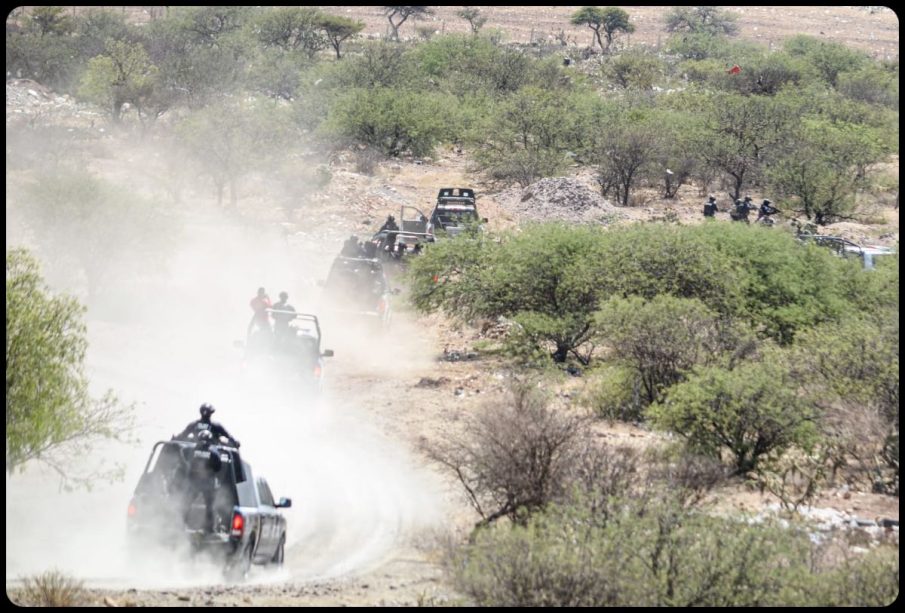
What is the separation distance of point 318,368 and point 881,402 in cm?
877

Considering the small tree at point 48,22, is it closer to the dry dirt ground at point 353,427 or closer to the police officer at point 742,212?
the dry dirt ground at point 353,427

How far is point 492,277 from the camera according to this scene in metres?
25.9

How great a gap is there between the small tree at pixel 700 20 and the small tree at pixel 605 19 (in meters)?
9.38

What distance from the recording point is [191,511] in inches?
456

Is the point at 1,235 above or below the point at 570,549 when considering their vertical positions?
above

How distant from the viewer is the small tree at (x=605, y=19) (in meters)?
96.9

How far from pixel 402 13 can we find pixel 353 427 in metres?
85.1

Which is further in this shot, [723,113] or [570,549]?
[723,113]

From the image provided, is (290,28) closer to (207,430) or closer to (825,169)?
(825,169)

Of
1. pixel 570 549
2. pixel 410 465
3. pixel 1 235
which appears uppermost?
pixel 1 235

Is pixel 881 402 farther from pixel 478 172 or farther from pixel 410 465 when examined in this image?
pixel 478 172

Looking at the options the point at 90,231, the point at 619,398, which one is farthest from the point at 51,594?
the point at 90,231

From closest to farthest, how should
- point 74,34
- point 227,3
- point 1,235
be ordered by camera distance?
1. point 1,235
2. point 74,34
3. point 227,3

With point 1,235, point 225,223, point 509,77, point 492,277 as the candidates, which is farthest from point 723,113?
point 1,235
